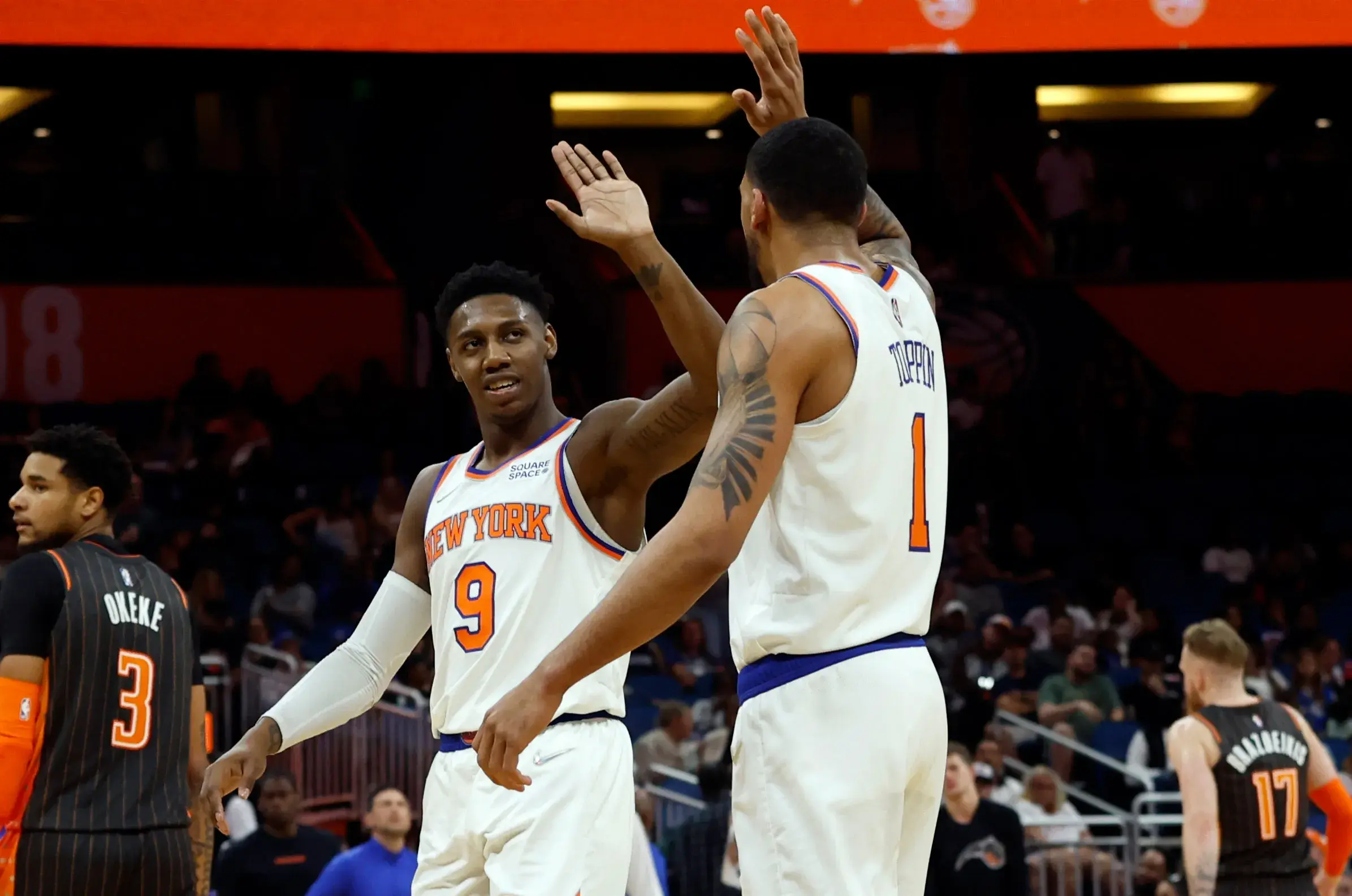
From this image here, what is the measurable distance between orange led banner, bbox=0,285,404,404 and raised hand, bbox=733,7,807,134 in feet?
39.8

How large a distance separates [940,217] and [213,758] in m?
10.3

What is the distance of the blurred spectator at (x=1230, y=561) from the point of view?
1498 cm

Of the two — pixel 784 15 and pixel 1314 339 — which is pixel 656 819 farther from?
pixel 1314 339

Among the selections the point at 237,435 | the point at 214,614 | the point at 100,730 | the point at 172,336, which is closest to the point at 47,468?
the point at 100,730

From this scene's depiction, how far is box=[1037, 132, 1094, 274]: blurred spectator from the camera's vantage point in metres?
18.2

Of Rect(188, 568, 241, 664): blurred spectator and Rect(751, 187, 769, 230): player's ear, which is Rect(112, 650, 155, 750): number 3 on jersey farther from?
Rect(188, 568, 241, 664): blurred spectator

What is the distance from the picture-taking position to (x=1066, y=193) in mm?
18703

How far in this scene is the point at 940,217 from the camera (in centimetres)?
1838

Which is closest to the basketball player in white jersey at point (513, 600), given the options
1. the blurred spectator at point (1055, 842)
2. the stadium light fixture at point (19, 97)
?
the blurred spectator at point (1055, 842)

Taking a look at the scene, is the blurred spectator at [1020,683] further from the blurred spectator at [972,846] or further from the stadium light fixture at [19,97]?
the stadium light fixture at [19,97]

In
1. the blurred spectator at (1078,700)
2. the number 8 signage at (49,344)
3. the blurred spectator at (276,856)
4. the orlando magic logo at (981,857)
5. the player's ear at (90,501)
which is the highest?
the number 8 signage at (49,344)

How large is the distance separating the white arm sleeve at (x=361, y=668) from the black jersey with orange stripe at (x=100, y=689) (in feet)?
2.73

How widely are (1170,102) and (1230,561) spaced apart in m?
7.82

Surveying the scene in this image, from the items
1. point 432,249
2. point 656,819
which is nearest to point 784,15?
point 656,819
